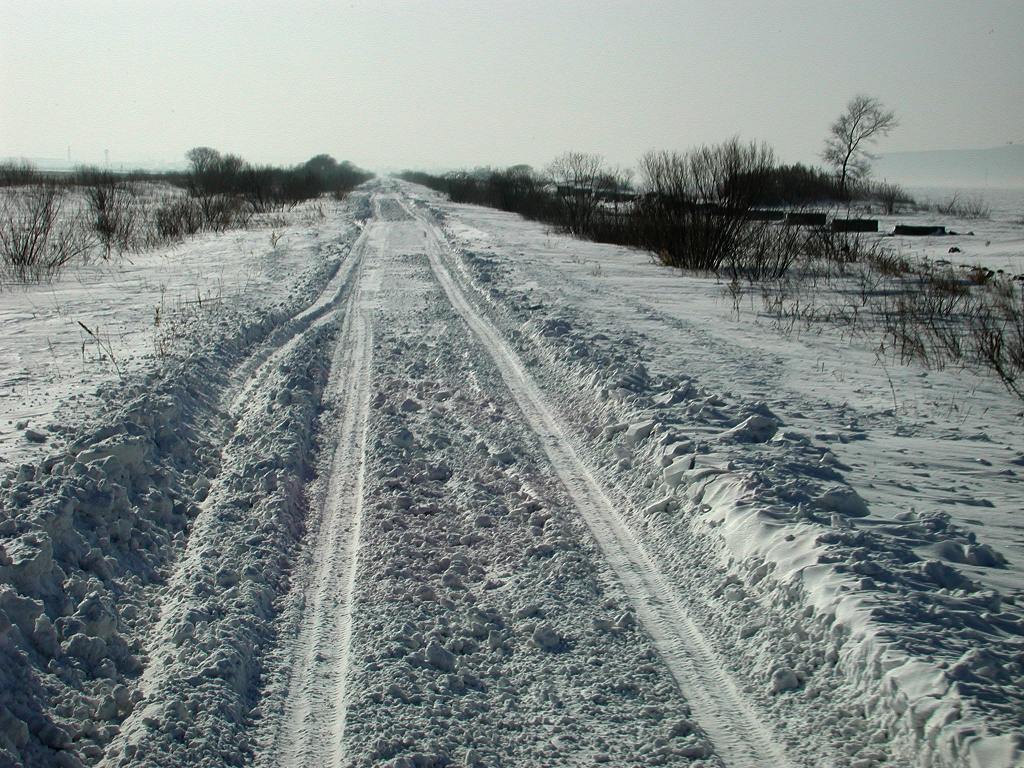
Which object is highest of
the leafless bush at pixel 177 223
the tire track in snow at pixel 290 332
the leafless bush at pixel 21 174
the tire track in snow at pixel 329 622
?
the leafless bush at pixel 21 174

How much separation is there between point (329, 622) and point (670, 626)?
1752 mm

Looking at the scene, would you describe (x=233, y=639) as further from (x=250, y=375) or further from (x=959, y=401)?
(x=959, y=401)

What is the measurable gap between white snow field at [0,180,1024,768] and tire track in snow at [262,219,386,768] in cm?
2

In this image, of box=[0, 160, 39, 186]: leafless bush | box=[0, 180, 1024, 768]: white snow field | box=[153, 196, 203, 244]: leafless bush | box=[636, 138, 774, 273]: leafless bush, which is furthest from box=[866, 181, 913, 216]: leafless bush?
box=[0, 160, 39, 186]: leafless bush

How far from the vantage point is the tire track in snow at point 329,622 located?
306 cm

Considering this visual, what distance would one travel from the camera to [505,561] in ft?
14.8

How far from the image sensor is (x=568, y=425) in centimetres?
692

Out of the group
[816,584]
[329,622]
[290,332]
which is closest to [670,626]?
[816,584]

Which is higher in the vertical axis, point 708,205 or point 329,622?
point 708,205

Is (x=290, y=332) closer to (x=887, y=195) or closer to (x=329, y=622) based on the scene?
(x=329, y=622)

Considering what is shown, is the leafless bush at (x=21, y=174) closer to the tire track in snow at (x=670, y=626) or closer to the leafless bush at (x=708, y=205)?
the leafless bush at (x=708, y=205)

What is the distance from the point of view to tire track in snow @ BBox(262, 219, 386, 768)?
3059mm

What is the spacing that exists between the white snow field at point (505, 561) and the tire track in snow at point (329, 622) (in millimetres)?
17

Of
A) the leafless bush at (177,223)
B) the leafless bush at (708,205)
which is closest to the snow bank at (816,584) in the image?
the leafless bush at (708,205)
